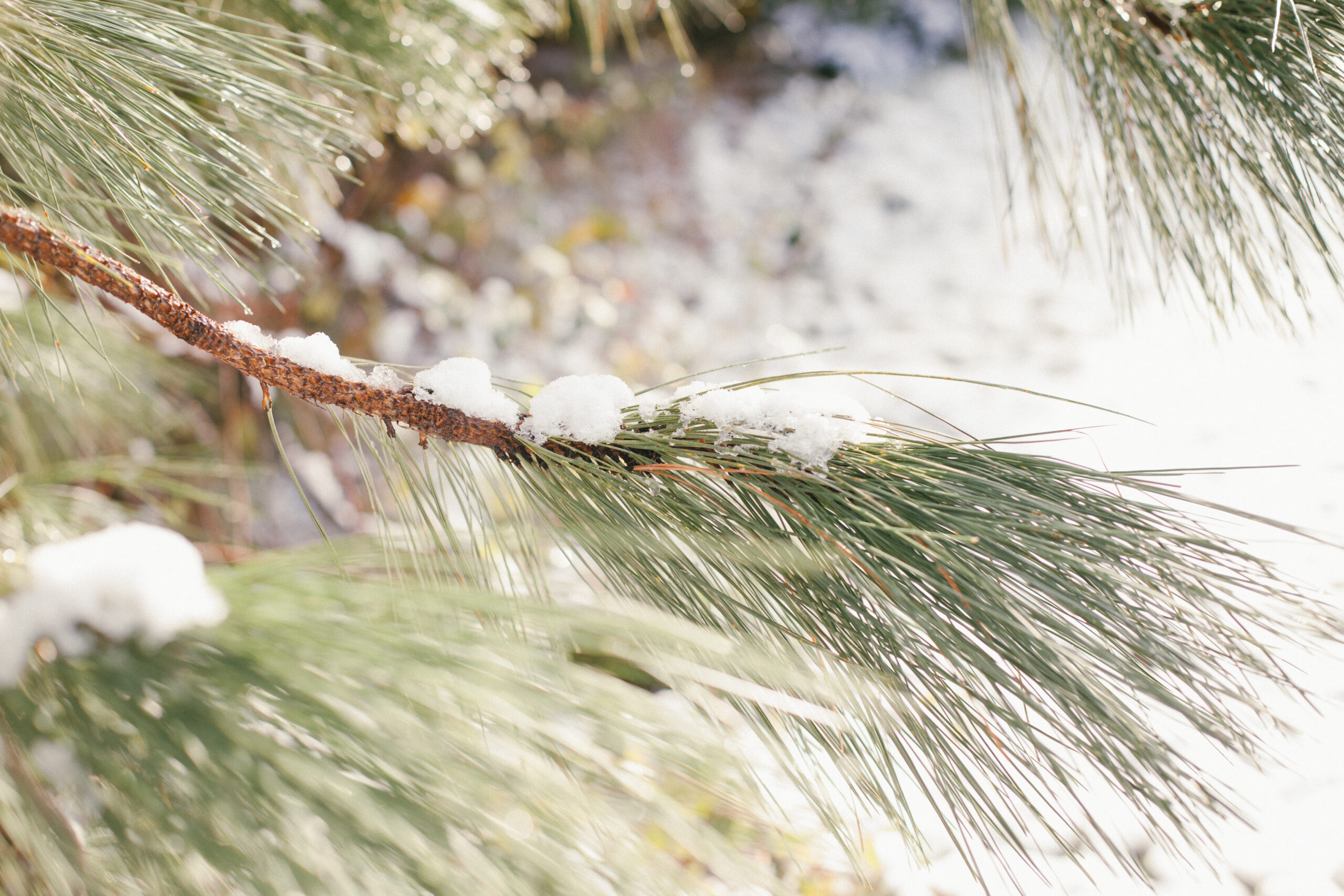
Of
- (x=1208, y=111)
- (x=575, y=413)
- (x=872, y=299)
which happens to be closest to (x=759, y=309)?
(x=872, y=299)

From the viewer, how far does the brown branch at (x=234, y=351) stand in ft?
1.13

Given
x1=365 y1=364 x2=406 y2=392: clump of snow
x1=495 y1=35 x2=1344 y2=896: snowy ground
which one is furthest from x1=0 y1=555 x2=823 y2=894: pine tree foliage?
x1=495 y1=35 x2=1344 y2=896: snowy ground

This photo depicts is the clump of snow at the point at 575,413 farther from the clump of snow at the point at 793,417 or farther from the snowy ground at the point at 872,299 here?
the snowy ground at the point at 872,299

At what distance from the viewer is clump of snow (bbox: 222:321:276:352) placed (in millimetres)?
371

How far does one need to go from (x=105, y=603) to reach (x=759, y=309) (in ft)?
6.04

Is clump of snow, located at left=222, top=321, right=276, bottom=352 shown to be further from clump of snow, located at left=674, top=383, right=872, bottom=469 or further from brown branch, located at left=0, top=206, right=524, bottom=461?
clump of snow, located at left=674, top=383, right=872, bottom=469

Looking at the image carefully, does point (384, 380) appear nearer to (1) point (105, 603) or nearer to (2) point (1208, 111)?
(1) point (105, 603)

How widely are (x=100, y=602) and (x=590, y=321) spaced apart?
5.10ft

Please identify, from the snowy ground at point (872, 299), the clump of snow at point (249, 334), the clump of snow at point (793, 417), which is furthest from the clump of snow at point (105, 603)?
the snowy ground at point (872, 299)

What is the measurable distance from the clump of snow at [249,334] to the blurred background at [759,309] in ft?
1.73

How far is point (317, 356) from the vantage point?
1.24ft

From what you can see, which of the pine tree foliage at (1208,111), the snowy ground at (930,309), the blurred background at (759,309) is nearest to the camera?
the pine tree foliage at (1208,111)

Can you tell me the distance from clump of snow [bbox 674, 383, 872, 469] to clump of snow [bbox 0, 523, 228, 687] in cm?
28

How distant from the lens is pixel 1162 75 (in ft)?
1.81
